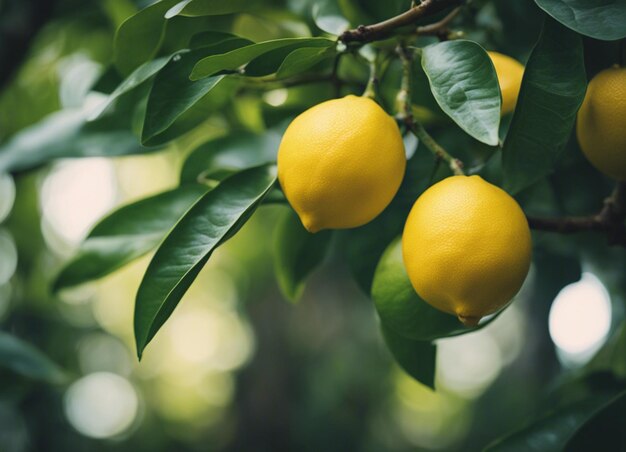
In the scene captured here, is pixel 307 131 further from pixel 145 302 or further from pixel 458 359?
pixel 458 359

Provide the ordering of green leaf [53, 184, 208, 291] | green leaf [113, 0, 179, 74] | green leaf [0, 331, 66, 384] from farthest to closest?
green leaf [0, 331, 66, 384], green leaf [53, 184, 208, 291], green leaf [113, 0, 179, 74]

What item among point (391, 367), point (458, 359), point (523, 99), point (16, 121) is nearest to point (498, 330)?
point (458, 359)

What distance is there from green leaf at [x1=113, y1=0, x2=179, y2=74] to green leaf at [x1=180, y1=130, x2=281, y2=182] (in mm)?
134

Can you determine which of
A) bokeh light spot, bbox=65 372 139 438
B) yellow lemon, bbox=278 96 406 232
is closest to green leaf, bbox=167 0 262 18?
yellow lemon, bbox=278 96 406 232

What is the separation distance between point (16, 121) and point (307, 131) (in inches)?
38.2

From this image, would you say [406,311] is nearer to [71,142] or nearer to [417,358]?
[417,358]

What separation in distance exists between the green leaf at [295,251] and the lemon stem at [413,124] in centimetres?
21

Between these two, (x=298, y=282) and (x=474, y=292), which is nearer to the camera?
(x=474, y=292)

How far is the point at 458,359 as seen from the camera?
611 cm

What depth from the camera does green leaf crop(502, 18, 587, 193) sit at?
432 millimetres

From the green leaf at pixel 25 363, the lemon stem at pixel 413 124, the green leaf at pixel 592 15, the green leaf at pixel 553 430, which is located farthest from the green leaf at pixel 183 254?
the green leaf at pixel 25 363

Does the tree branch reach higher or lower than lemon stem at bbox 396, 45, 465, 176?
higher

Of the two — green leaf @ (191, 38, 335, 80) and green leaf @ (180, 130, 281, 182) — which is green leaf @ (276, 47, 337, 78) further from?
green leaf @ (180, 130, 281, 182)

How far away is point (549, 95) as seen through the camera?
434mm
